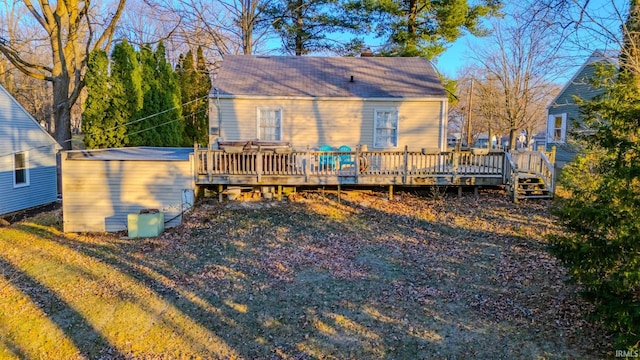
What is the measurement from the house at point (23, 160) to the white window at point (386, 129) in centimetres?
1409

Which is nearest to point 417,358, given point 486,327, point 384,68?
point 486,327

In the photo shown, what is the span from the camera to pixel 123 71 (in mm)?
17141

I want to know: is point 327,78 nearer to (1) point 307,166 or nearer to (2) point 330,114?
(2) point 330,114

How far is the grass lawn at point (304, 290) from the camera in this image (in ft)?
18.0

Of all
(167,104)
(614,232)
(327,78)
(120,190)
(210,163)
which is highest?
(327,78)

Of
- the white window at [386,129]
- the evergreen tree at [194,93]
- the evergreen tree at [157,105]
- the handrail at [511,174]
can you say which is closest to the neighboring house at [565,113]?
the handrail at [511,174]

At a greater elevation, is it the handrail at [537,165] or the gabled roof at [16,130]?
the gabled roof at [16,130]

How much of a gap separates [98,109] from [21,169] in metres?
3.92

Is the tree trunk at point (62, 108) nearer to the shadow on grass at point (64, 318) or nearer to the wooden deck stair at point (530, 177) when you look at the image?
the shadow on grass at point (64, 318)

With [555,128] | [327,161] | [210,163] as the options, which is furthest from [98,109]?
[555,128]

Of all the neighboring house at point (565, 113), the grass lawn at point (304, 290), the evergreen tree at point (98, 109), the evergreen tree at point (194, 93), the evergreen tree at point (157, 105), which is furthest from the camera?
the evergreen tree at point (194, 93)

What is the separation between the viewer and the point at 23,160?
53.7 ft

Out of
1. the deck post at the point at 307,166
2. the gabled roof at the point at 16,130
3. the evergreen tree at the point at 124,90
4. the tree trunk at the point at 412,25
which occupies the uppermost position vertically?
the tree trunk at the point at 412,25

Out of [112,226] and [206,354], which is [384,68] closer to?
[112,226]
